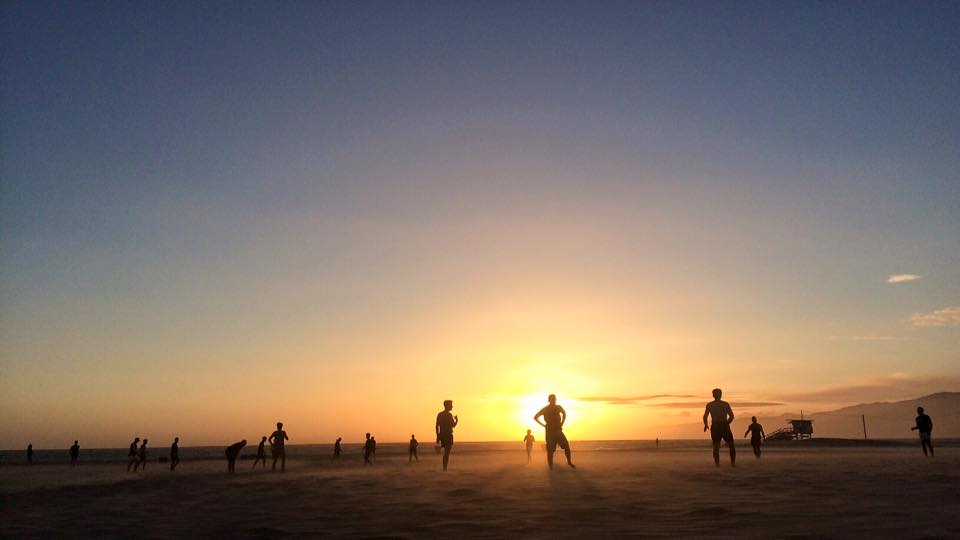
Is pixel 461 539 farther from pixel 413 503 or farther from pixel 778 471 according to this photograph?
pixel 778 471

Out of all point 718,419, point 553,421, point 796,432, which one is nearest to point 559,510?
point 553,421

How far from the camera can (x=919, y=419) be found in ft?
76.6

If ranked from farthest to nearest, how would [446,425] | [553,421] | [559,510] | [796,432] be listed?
1. [796,432]
2. [446,425]
3. [553,421]
4. [559,510]

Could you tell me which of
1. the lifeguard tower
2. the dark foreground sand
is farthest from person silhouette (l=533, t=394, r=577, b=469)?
the lifeguard tower

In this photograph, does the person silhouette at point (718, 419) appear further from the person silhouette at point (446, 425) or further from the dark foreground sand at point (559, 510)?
the person silhouette at point (446, 425)

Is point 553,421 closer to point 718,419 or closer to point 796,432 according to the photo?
point 718,419

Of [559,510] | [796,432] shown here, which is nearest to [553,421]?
[559,510]

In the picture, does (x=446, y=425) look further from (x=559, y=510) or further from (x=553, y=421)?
(x=559, y=510)

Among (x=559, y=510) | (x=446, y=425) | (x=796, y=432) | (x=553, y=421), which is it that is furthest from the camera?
(x=796, y=432)

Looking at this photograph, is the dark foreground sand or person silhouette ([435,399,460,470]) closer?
the dark foreground sand

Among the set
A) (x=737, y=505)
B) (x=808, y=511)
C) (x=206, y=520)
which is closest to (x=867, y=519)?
(x=808, y=511)

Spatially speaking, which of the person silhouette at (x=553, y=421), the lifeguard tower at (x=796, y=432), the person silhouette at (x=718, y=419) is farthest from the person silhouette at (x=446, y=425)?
the lifeguard tower at (x=796, y=432)

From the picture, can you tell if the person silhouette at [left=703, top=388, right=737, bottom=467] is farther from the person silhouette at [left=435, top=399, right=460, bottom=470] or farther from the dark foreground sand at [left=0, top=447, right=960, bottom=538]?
the person silhouette at [left=435, top=399, right=460, bottom=470]

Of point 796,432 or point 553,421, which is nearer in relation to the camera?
point 553,421
